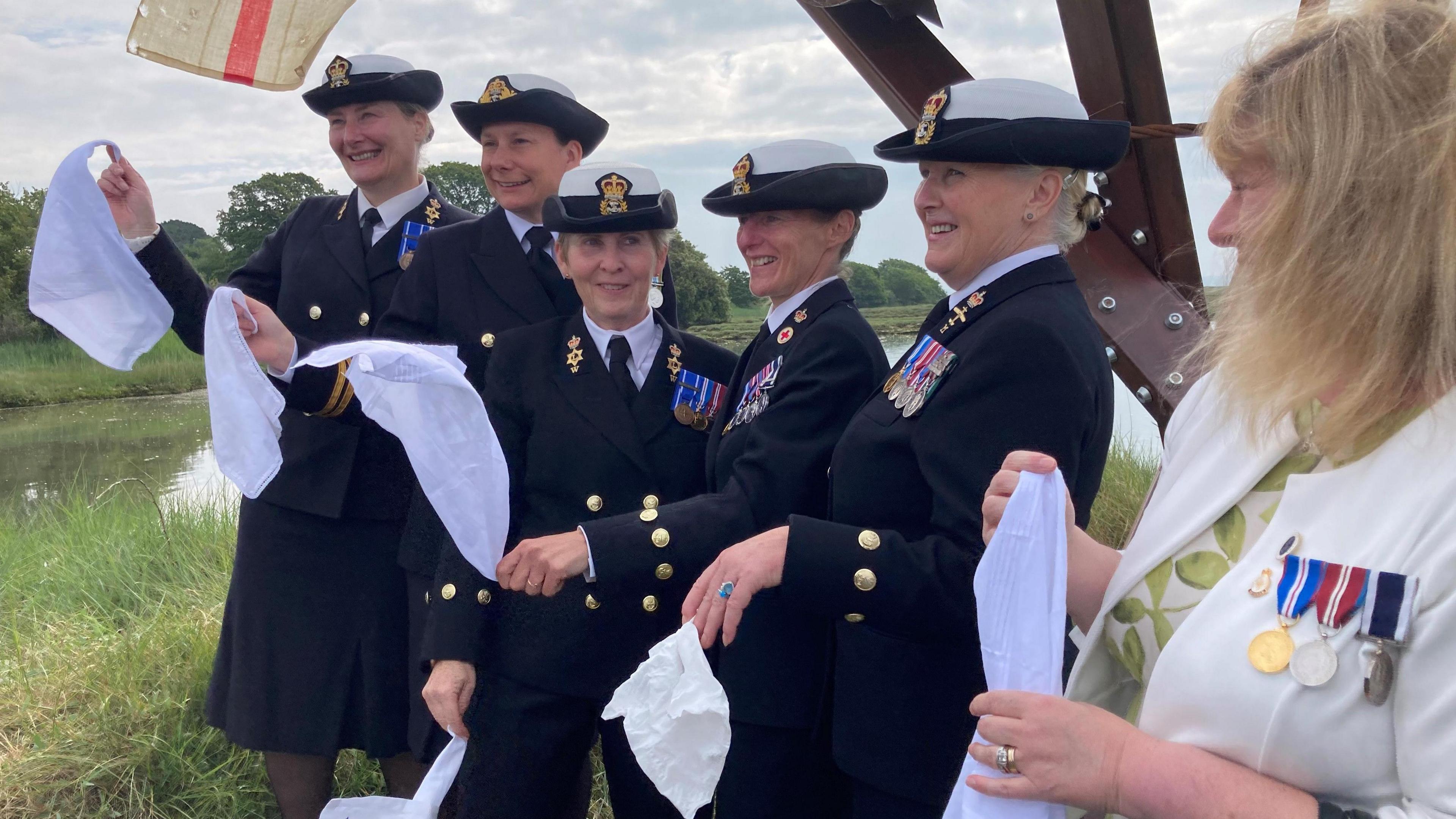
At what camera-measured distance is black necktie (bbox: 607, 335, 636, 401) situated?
Answer: 2.62 meters

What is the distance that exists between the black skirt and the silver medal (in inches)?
99.3

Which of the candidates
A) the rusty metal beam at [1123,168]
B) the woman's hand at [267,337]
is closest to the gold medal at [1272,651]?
the rusty metal beam at [1123,168]

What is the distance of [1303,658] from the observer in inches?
43.9

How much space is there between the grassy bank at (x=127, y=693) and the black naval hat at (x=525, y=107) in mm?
2374

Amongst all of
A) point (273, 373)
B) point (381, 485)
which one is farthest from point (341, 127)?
point (381, 485)

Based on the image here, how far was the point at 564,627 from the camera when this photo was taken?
8.18 feet

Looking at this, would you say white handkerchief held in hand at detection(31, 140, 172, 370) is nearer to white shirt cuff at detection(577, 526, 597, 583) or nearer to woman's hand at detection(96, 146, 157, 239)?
woman's hand at detection(96, 146, 157, 239)

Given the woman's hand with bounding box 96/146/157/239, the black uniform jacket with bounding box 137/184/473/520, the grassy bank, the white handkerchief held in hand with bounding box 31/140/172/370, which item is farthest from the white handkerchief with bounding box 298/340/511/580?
the grassy bank

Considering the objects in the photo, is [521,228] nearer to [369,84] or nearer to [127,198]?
[369,84]

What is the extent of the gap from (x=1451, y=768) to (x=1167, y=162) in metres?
2.53

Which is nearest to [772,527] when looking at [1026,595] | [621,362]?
[621,362]

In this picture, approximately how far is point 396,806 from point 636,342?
47.0 inches

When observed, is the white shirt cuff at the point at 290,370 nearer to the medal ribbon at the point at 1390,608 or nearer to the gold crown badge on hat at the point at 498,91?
the gold crown badge on hat at the point at 498,91

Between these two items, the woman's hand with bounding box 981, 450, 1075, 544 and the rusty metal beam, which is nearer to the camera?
the woman's hand with bounding box 981, 450, 1075, 544
